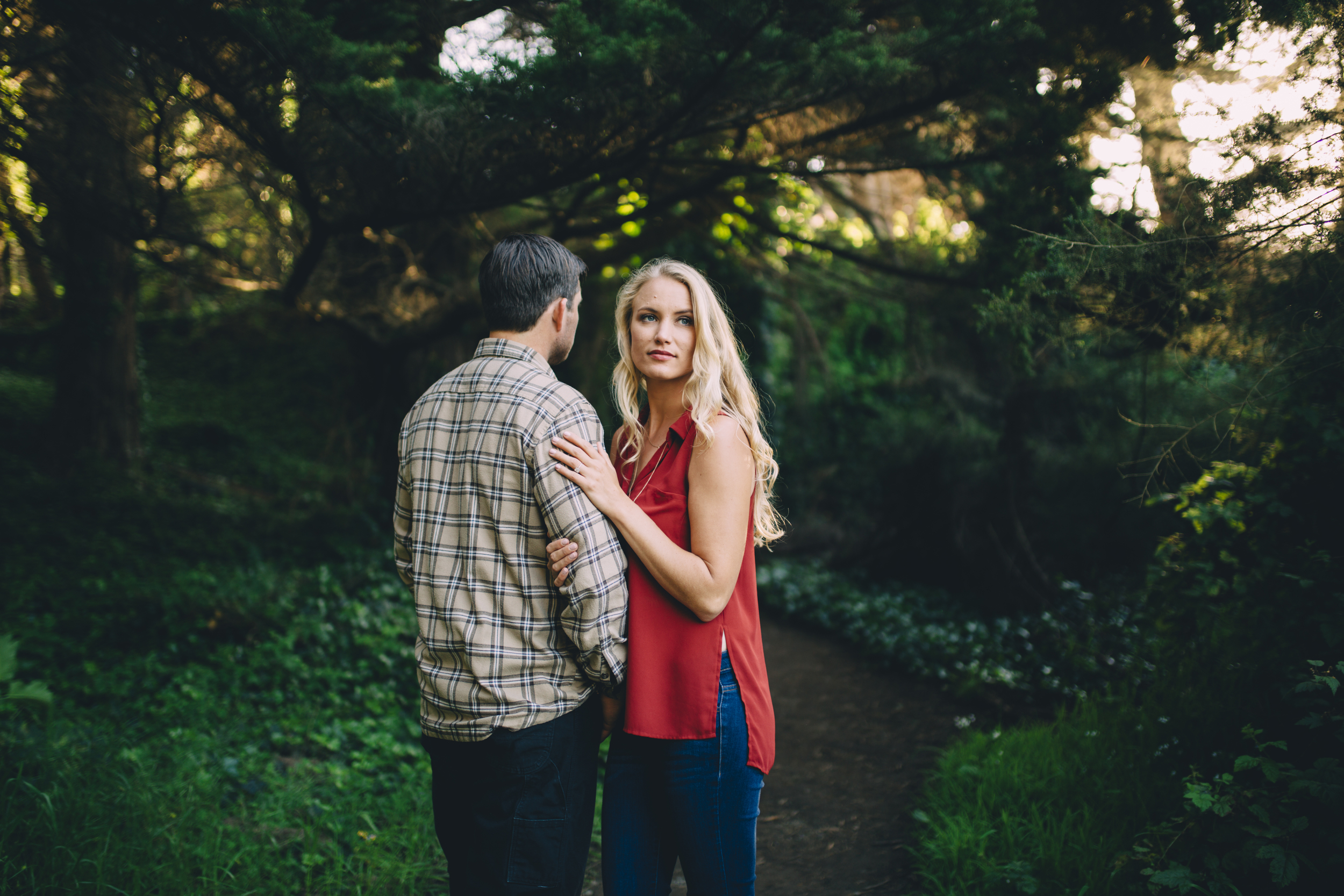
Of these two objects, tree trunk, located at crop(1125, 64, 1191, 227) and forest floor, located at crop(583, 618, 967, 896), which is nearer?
tree trunk, located at crop(1125, 64, 1191, 227)

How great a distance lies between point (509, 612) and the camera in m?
1.63

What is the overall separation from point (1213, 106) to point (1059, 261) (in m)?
0.82

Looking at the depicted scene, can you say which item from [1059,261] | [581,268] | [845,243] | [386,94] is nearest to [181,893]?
[581,268]

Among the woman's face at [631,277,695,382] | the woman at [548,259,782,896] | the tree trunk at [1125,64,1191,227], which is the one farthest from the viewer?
the tree trunk at [1125,64,1191,227]

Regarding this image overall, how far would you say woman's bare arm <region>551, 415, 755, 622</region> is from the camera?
1.65 meters

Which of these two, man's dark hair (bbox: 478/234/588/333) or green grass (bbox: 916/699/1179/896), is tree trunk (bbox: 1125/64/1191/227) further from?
man's dark hair (bbox: 478/234/588/333)

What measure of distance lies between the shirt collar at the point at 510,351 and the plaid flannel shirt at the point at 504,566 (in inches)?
0.6

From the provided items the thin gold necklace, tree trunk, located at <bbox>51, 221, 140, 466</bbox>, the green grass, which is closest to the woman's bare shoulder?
the thin gold necklace

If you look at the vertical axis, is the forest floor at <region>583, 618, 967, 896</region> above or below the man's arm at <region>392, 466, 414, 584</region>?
below

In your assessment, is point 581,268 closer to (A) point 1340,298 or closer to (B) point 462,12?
(A) point 1340,298

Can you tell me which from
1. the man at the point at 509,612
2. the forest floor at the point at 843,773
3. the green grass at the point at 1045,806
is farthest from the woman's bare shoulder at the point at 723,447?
the forest floor at the point at 843,773

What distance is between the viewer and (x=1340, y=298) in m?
2.41

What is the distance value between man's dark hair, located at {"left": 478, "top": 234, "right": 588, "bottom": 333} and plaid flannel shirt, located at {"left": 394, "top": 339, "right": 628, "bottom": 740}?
105 millimetres

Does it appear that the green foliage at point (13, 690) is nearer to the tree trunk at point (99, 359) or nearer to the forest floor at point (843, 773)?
the forest floor at point (843, 773)
